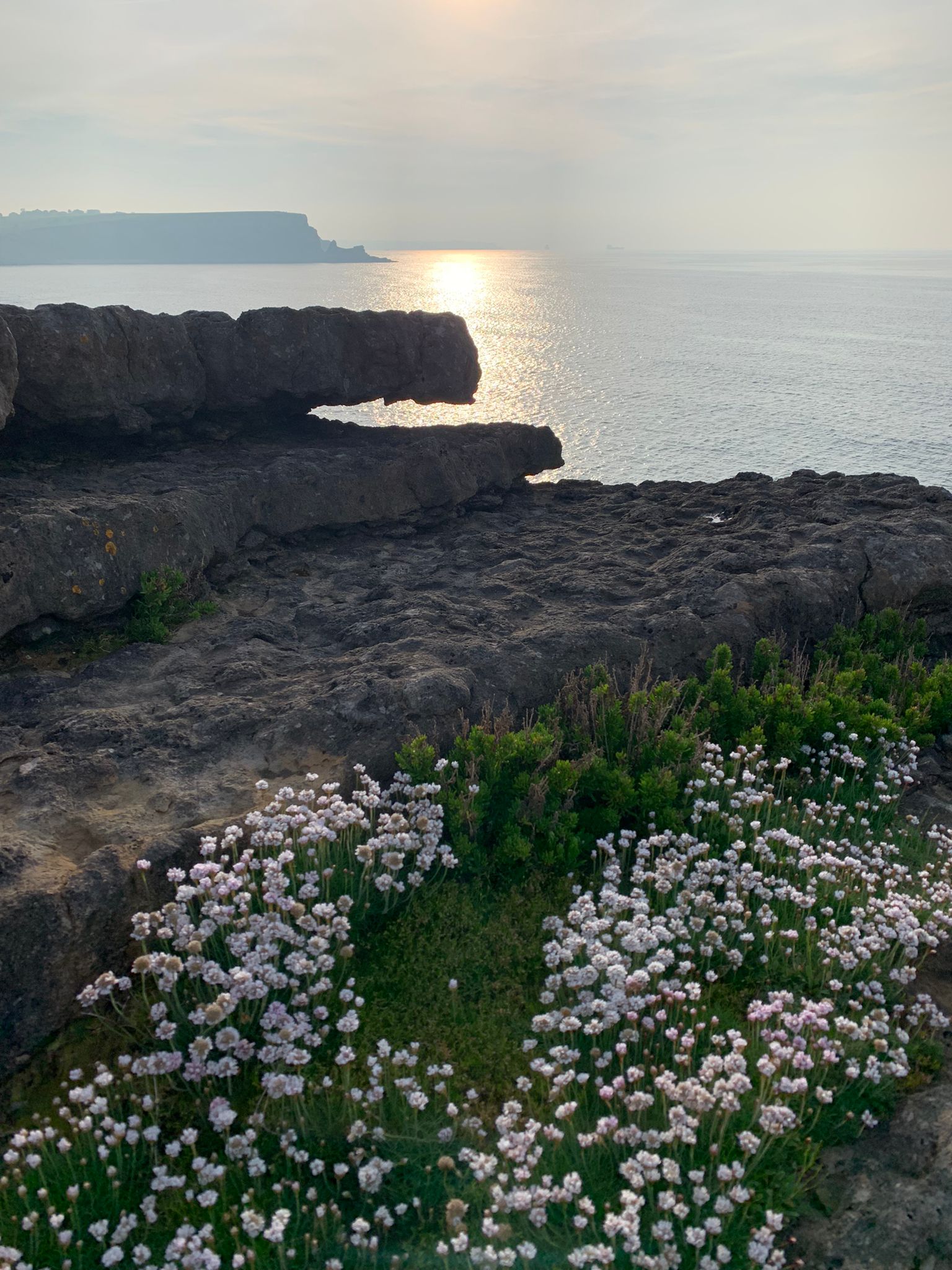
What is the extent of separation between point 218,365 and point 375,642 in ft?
17.2

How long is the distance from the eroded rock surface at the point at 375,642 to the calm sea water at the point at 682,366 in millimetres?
11022

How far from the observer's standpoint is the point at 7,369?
9.30 meters

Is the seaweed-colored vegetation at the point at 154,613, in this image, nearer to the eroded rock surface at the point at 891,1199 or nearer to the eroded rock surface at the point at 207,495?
the eroded rock surface at the point at 207,495

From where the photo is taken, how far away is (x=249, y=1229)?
394 centimetres

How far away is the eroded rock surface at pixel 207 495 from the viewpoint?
28.4 feet

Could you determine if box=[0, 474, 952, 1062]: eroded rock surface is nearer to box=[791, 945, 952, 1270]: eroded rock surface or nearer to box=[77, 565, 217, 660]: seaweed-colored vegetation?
→ box=[77, 565, 217, 660]: seaweed-colored vegetation

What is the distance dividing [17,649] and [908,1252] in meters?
8.12

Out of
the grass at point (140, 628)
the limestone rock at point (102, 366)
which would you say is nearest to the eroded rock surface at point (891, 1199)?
the grass at point (140, 628)

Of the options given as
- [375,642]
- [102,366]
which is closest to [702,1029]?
[375,642]

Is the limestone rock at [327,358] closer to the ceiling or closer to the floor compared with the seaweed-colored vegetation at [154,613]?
closer to the ceiling

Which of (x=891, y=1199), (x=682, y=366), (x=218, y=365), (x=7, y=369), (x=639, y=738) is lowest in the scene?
(x=682, y=366)

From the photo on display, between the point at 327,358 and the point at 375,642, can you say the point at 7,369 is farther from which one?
the point at 375,642

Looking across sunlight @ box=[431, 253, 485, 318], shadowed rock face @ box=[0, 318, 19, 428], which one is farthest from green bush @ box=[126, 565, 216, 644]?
sunlight @ box=[431, 253, 485, 318]

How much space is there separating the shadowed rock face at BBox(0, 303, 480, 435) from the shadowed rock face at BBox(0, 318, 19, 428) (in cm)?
7
